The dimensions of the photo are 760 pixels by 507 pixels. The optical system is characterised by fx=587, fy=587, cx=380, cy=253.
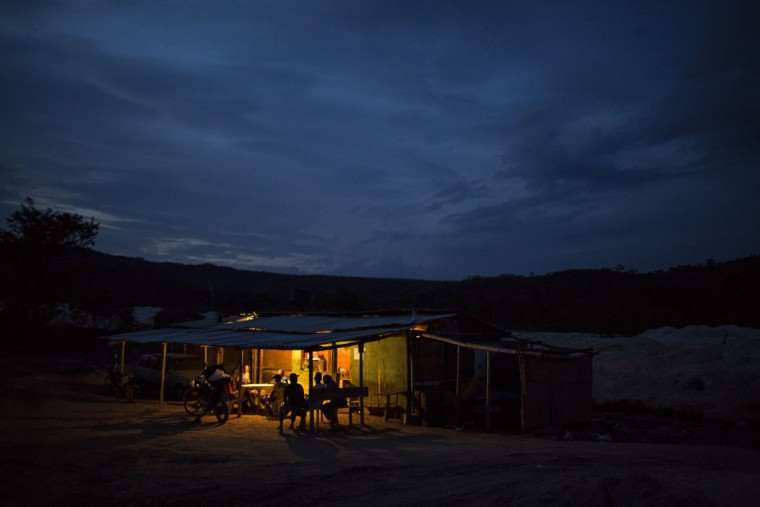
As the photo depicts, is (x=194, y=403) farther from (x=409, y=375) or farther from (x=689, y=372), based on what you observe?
(x=689, y=372)

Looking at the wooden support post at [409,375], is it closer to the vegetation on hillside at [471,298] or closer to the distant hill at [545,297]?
the vegetation on hillside at [471,298]

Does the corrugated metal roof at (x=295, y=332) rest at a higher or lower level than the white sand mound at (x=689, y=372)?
higher

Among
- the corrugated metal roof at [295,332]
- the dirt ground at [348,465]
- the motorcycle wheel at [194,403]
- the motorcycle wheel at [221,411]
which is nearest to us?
the dirt ground at [348,465]

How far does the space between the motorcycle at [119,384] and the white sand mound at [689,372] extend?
48.2 ft

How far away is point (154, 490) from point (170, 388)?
1305 centimetres

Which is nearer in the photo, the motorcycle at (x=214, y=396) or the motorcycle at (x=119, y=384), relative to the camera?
the motorcycle at (x=214, y=396)

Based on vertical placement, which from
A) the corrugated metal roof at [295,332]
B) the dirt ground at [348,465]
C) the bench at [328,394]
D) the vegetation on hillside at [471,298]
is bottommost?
the dirt ground at [348,465]

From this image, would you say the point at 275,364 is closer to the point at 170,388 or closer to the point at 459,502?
the point at 170,388

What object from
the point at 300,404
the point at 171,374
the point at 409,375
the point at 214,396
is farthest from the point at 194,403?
the point at 409,375

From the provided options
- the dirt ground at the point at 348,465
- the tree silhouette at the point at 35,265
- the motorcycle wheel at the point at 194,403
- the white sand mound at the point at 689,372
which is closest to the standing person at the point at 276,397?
the dirt ground at the point at 348,465

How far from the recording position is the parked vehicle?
19.2 meters

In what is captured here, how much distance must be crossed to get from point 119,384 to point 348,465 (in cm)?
1250

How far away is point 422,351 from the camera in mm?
15859

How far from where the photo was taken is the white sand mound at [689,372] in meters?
17.4
